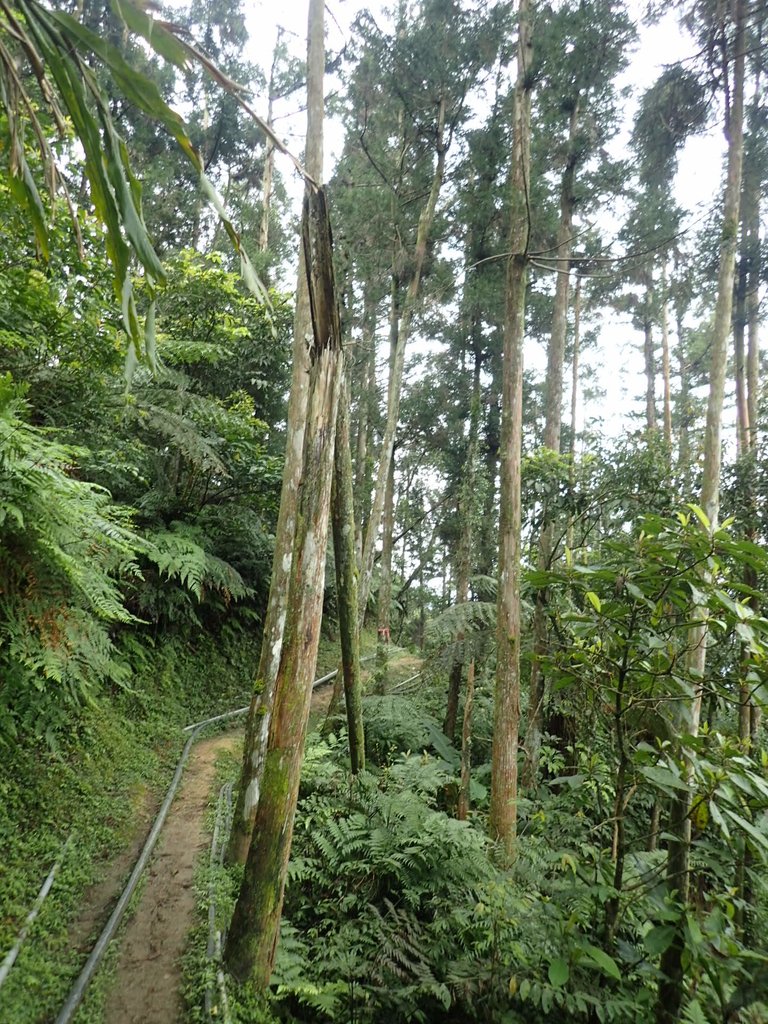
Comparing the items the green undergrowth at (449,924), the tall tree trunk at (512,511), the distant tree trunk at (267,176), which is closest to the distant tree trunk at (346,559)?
the green undergrowth at (449,924)

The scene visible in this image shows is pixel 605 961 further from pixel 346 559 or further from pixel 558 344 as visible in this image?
pixel 558 344

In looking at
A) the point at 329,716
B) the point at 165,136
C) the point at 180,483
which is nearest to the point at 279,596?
the point at 329,716

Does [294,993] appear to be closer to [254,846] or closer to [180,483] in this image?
[254,846]

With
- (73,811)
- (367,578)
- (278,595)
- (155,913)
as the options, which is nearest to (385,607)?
(367,578)

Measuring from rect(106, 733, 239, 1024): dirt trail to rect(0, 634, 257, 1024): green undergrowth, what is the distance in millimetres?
184

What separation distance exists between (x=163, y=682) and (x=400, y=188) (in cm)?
1139

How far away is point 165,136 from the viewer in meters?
17.0

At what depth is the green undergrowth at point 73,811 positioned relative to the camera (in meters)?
3.73

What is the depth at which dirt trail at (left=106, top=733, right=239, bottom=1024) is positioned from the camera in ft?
12.0

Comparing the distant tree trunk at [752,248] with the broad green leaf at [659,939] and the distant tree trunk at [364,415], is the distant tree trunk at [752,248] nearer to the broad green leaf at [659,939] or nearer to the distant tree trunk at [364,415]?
the distant tree trunk at [364,415]

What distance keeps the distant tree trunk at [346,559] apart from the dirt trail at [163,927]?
209cm

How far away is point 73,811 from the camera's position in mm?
5570

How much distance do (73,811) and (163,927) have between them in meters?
1.72

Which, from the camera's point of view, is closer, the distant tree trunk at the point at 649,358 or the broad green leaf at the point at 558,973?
the broad green leaf at the point at 558,973
